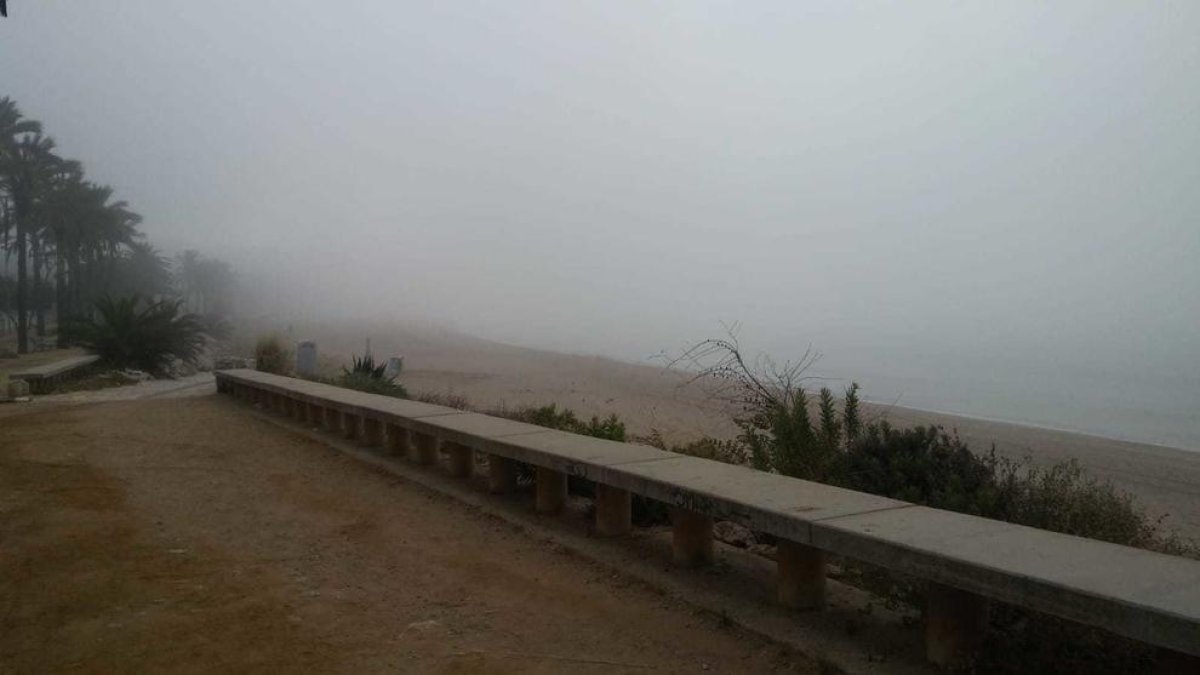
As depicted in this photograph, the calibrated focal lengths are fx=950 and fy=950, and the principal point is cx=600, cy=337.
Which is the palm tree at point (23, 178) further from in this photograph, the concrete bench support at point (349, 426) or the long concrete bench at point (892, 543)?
the long concrete bench at point (892, 543)

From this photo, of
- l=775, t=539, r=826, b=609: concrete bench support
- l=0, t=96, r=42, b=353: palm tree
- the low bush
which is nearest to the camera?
the low bush

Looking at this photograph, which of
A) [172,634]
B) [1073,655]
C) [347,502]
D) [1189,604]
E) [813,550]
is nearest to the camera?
[1189,604]

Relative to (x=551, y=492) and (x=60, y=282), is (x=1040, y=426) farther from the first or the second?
(x=60, y=282)

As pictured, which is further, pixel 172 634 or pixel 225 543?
pixel 225 543

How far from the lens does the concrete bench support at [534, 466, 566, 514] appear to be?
713 centimetres

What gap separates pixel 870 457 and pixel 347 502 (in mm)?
4208

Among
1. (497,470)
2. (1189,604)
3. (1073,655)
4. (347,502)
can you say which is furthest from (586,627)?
(347,502)

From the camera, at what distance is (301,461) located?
1005 cm

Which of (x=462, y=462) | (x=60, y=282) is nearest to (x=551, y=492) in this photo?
(x=462, y=462)

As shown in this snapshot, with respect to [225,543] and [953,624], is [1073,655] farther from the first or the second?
[225,543]

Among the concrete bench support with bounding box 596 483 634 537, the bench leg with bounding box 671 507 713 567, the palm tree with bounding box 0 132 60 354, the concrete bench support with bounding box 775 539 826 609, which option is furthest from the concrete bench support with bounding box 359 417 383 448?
the palm tree with bounding box 0 132 60 354

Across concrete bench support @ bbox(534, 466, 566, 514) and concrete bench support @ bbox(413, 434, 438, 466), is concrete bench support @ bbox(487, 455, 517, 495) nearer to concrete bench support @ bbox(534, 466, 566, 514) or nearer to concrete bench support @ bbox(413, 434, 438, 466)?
concrete bench support @ bbox(534, 466, 566, 514)

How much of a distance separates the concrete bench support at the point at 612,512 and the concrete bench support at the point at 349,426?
225 inches

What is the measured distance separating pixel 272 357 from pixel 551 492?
57.5 ft
